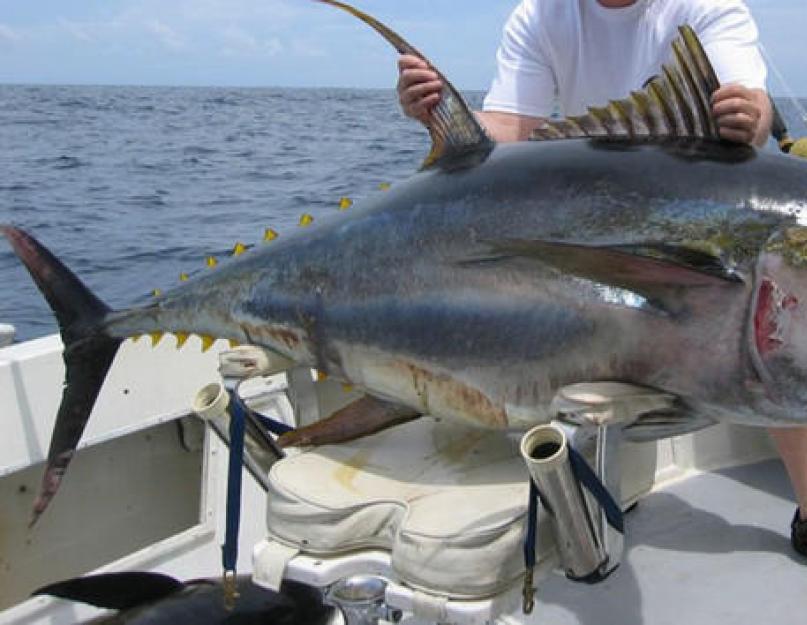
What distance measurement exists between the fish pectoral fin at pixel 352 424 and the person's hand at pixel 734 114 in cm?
74

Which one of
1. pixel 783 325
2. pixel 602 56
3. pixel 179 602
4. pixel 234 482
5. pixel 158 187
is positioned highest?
pixel 602 56

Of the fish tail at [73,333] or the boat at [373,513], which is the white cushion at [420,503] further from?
the fish tail at [73,333]

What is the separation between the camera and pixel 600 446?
4.54 feet

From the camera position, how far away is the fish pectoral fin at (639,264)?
51.5 inches

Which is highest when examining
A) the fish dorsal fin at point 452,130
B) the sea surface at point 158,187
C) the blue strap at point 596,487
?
the fish dorsal fin at point 452,130

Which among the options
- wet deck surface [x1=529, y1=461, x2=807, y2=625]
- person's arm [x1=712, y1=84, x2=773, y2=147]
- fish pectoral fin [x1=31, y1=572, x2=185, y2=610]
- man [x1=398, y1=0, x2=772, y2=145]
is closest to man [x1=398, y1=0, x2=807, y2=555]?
man [x1=398, y1=0, x2=772, y2=145]

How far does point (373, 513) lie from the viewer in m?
1.50

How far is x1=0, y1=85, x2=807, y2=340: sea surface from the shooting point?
7226 millimetres

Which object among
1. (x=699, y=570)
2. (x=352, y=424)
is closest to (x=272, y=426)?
(x=352, y=424)

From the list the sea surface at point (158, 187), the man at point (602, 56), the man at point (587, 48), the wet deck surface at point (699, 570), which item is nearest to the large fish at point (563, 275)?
the sea surface at point (158, 187)

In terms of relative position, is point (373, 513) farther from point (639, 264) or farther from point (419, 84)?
point (419, 84)

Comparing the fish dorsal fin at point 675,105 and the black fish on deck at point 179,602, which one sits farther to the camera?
the black fish on deck at point 179,602

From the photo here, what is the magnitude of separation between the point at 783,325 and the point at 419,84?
34.2 inches

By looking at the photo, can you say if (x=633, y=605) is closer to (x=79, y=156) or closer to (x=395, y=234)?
(x=395, y=234)
